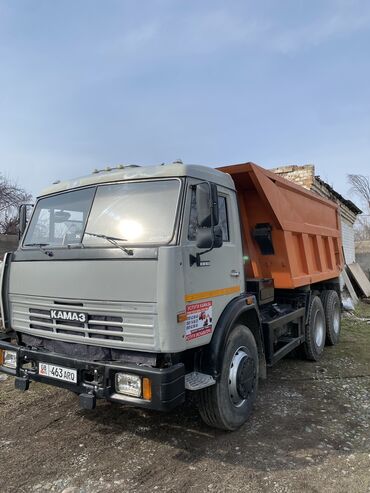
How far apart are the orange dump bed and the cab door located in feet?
1.52

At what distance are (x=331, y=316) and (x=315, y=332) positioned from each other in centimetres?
98

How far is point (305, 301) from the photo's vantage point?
598cm

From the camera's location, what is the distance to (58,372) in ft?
11.1

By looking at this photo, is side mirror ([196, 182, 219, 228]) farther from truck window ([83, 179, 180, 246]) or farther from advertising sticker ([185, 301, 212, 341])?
advertising sticker ([185, 301, 212, 341])

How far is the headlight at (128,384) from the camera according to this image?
302 cm

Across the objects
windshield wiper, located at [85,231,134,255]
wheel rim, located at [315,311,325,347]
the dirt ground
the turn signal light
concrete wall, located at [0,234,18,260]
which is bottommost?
the dirt ground

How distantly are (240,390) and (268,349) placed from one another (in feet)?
2.76

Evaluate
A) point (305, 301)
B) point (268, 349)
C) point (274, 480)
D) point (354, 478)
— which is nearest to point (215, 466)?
point (274, 480)

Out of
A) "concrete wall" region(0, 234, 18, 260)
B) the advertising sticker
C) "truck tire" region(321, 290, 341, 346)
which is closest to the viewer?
the advertising sticker

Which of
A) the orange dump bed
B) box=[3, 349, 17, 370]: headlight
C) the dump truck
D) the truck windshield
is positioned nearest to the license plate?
the dump truck

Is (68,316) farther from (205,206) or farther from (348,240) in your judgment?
(348,240)

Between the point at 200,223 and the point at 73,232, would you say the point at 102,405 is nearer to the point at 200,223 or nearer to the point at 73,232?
the point at 73,232

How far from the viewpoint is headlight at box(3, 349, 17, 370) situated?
372 cm

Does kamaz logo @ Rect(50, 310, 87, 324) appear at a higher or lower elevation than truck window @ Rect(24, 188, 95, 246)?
lower
